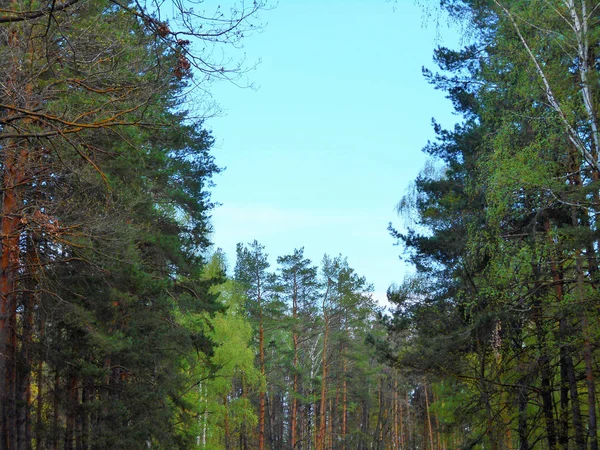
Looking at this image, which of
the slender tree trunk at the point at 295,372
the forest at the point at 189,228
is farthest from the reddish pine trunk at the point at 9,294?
the slender tree trunk at the point at 295,372

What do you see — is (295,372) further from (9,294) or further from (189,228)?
(9,294)

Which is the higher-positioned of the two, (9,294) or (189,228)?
(189,228)

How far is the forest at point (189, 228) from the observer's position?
5.75 meters

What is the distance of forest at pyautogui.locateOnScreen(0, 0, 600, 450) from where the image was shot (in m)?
5.75

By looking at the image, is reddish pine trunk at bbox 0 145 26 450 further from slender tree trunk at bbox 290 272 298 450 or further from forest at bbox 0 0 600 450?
slender tree trunk at bbox 290 272 298 450

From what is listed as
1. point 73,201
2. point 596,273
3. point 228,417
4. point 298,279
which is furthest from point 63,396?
point 298,279

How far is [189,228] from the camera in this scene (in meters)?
17.4

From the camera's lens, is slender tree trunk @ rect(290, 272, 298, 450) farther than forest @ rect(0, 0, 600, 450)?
Yes

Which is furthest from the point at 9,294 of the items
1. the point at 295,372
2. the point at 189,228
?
the point at 295,372

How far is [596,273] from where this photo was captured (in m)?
9.88

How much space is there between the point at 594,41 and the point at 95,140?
317 inches

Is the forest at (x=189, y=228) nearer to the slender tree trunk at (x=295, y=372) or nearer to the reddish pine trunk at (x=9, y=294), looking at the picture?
the reddish pine trunk at (x=9, y=294)

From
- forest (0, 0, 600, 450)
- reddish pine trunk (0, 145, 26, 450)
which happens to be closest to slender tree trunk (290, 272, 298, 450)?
forest (0, 0, 600, 450)

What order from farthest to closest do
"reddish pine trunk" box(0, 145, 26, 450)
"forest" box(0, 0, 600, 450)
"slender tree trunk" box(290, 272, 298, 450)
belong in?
1. "slender tree trunk" box(290, 272, 298, 450)
2. "reddish pine trunk" box(0, 145, 26, 450)
3. "forest" box(0, 0, 600, 450)
